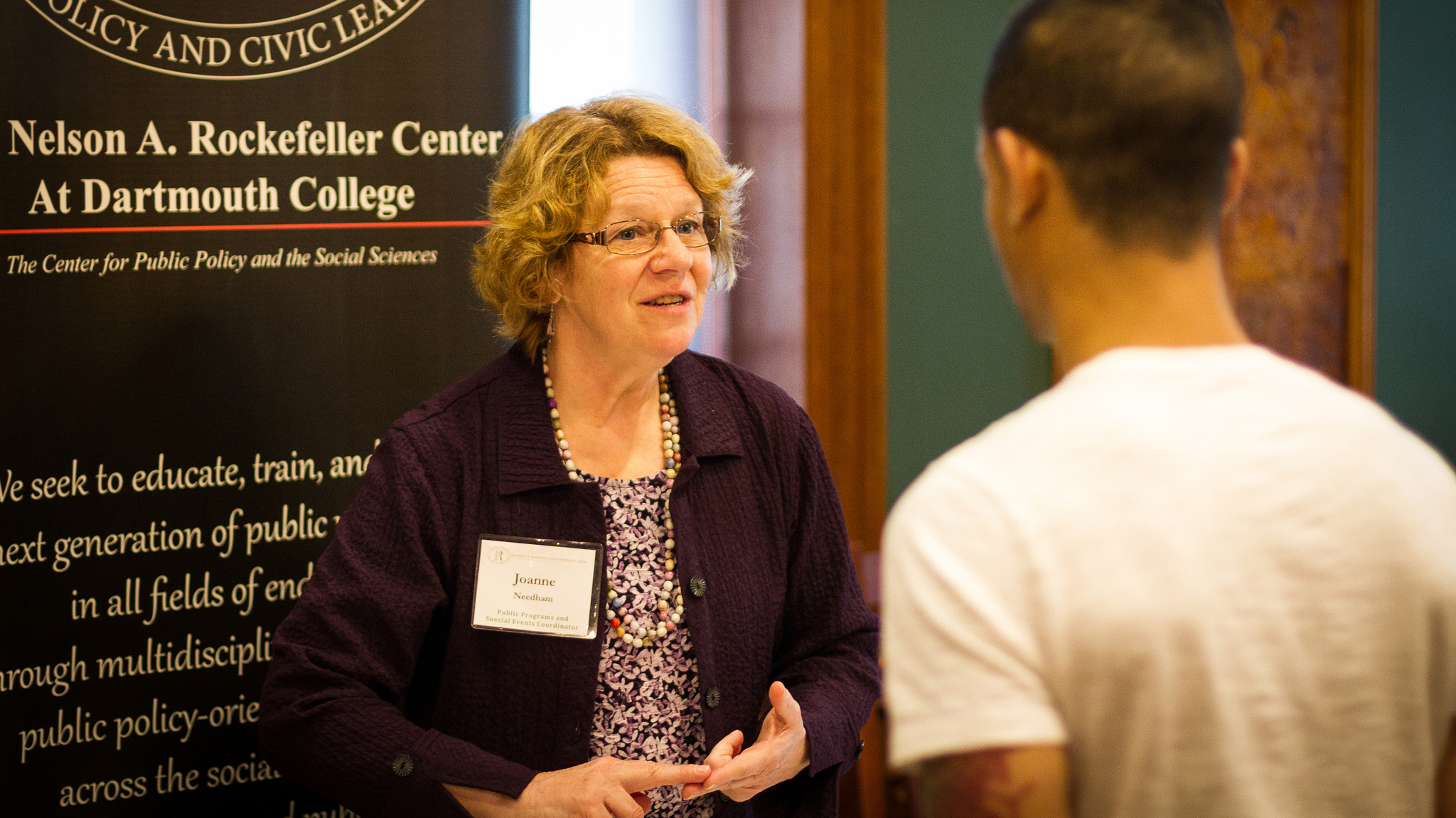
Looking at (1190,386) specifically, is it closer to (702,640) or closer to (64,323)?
(702,640)

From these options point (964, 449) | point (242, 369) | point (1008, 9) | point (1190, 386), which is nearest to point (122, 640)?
point (242, 369)

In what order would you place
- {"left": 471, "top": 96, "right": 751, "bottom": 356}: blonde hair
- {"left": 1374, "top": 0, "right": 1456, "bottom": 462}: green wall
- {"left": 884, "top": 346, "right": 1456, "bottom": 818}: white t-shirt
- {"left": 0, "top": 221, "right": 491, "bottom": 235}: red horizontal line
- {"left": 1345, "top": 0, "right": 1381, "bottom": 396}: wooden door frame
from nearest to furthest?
{"left": 884, "top": 346, "right": 1456, "bottom": 818}: white t-shirt
{"left": 471, "top": 96, "right": 751, "bottom": 356}: blonde hair
{"left": 0, "top": 221, "right": 491, "bottom": 235}: red horizontal line
{"left": 1345, "top": 0, "right": 1381, "bottom": 396}: wooden door frame
{"left": 1374, "top": 0, "right": 1456, "bottom": 462}: green wall

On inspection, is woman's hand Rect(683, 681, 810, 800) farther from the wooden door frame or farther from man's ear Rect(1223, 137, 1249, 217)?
the wooden door frame

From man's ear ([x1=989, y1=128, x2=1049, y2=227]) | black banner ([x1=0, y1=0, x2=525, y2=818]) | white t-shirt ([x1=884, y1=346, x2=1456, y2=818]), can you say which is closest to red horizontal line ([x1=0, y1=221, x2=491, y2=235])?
black banner ([x1=0, y1=0, x2=525, y2=818])

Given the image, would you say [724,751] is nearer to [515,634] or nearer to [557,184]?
[515,634]

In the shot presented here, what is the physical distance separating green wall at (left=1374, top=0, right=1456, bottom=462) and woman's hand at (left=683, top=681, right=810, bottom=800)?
3239 millimetres

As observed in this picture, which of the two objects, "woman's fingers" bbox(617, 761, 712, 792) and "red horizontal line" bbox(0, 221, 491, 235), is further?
"red horizontal line" bbox(0, 221, 491, 235)

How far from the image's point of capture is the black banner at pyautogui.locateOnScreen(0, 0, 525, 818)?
2.05 m

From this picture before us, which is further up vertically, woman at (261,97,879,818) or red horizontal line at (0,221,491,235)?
red horizontal line at (0,221,491,235)

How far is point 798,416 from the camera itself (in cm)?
197

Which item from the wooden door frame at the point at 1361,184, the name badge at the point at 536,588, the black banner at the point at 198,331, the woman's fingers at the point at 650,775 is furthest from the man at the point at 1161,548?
the wooden door frame at the point at 1361,184

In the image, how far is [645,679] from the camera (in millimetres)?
1740

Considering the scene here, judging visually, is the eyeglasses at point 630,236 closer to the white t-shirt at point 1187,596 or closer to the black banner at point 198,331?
the black banner at point 198,331

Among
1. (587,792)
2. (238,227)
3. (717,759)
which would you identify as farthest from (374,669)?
(238,227)
